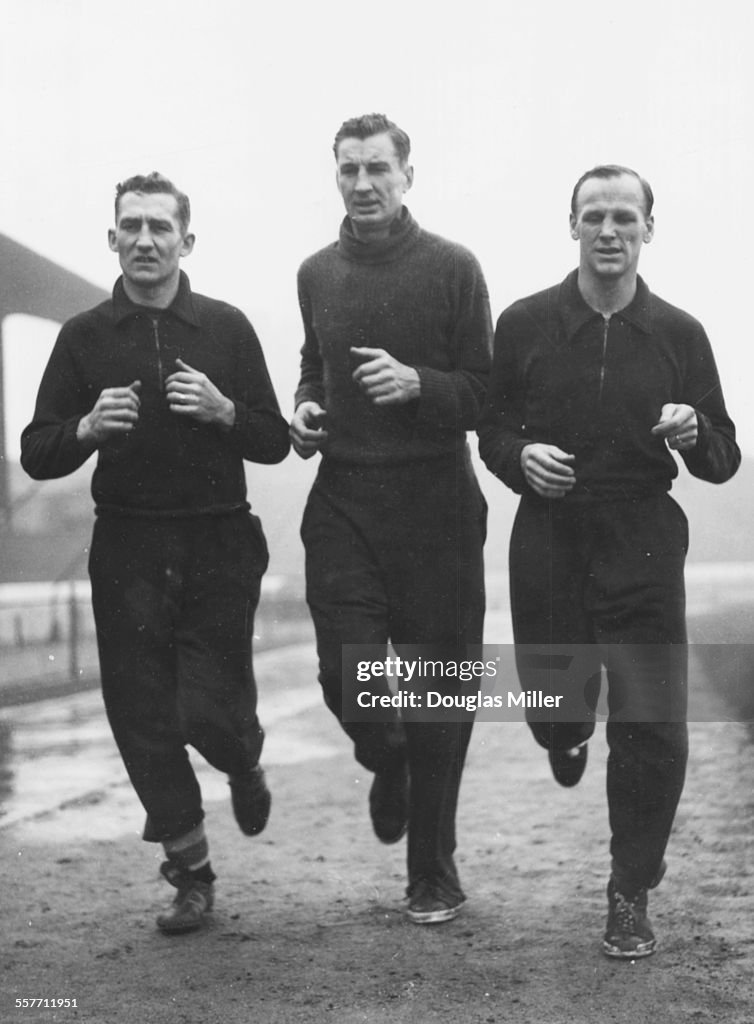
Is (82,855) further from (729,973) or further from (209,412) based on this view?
(729,973)

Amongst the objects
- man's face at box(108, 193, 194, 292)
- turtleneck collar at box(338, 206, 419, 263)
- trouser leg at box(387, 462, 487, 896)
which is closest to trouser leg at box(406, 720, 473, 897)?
trouser leg at box(387, 462, 487, 896)

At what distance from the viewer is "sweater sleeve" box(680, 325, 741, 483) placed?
3695mm

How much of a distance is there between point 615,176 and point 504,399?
64 cm

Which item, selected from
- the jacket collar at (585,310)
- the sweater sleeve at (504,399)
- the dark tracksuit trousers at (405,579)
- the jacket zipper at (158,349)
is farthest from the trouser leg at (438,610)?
the jacket zipper at (158,349)

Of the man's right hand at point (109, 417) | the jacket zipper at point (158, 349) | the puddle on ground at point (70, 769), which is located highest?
the jacket zipper at point (158, 349)

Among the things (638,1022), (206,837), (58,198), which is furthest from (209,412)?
(638,1022)

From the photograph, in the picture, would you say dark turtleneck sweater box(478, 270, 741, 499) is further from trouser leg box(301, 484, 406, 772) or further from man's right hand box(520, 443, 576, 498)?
trouser leg box(301, 484, 406, 772)

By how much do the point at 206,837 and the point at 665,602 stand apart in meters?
1.43

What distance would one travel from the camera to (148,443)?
3820 millimetres

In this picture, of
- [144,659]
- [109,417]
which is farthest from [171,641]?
[109,417]

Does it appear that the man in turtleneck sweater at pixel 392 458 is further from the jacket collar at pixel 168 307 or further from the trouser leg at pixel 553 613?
the jacket collar at pixel 168 307

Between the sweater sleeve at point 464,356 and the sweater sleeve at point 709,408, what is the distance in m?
0.53

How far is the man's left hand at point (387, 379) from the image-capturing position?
367 cm

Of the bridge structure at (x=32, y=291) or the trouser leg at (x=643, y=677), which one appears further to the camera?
the bridge structure at (x=32, y=291)
